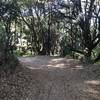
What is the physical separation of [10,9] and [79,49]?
12659 mm

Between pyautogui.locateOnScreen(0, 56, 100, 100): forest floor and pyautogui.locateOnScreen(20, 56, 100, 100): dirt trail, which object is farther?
pyautogui.locateOnScreen(20, 56, 100, 100): dirt trail

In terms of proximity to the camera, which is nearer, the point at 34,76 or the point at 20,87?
the point at 20,87

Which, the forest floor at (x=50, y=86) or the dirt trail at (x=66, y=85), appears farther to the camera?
the dirt trail at (x=66, y=85)

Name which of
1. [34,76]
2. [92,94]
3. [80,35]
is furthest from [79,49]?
[92,94]

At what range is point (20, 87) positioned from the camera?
9.20 meters

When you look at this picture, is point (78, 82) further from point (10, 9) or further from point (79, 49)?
point (79, 49)

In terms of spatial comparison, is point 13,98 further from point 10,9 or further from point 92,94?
point 10,9

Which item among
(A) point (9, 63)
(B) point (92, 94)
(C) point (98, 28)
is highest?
(C) point (98, 28)

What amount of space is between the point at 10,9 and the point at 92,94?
6.99 meters

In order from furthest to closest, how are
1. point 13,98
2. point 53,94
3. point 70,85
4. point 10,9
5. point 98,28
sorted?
point 98,28, point 10,9, point 70,85, point 53,94, point 13,98

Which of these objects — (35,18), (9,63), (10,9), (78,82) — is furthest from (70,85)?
(35,18)

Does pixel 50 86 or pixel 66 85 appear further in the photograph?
pixel 66 85

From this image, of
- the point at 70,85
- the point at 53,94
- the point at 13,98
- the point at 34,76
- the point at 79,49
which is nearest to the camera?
the point at 13,98

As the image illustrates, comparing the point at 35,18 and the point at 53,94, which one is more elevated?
the point at 35,18
